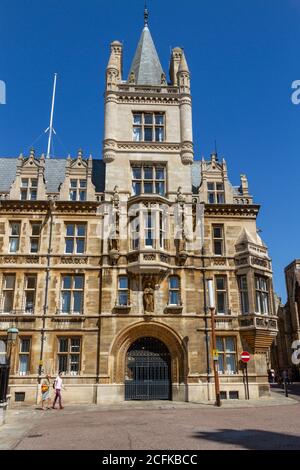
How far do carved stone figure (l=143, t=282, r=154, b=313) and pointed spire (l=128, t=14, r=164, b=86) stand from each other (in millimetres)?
17624

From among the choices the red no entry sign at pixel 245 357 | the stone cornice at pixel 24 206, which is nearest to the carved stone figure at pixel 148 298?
the red no entry sign at pixel 245 357

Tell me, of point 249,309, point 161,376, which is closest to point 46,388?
point 161,376

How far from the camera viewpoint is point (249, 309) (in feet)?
90.0

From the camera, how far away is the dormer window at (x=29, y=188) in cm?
2970

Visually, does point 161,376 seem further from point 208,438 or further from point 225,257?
point 208,438

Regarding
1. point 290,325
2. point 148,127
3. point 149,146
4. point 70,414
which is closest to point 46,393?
point 70,414

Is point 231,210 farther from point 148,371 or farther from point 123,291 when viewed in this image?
point 148,371

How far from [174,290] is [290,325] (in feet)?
112

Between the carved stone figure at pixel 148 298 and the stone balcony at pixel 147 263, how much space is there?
3.69 feet

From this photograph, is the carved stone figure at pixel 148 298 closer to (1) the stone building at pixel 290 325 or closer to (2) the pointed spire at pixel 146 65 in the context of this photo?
(2) the pointed spire at pixel 146 65

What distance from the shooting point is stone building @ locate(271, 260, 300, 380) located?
5276 cm

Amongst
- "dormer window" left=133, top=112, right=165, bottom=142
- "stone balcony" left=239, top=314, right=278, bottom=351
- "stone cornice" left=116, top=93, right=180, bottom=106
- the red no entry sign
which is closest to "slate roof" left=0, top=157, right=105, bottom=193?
"dormer window" left=133, top=112, right=165, bottom=142

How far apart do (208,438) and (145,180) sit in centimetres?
2096
